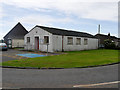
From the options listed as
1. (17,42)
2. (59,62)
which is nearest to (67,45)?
(59,62)

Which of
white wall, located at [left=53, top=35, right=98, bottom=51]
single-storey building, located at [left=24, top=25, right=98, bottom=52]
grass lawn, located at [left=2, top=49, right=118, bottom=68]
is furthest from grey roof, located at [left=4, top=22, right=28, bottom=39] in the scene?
grass lawn, located at [left=2, top=49, right=118, bottom=68]

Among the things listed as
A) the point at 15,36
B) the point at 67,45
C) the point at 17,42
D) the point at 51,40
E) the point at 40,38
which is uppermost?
the point at 15,36

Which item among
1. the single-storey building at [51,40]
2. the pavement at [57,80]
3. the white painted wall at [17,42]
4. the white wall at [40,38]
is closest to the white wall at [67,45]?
the single-storey building at [51,40]

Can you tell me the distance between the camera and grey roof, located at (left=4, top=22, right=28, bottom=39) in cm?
3425

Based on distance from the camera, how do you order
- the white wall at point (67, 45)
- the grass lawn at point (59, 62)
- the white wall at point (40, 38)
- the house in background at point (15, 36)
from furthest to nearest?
the house in background at point (15, 36)
the white wall at point (67, 45)
the white wall at point (40, 38)
the grass lawn at point (59, 62)

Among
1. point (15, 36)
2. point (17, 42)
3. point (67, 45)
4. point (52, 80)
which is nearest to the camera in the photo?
point (52, 80)

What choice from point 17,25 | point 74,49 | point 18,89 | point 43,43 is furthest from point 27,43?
point 18,89

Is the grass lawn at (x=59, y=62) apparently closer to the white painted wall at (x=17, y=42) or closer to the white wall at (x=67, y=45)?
the white wall at (x=67, y=45)

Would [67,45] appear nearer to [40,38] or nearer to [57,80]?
[40,38]

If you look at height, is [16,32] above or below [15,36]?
above

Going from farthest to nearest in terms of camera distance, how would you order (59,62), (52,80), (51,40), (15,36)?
(15,36) < (51,40) < (59,62) < (52,80)

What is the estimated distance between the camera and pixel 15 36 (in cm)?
3406

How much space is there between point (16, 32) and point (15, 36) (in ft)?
5.09

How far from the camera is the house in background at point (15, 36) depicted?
32312mm
